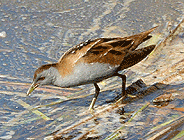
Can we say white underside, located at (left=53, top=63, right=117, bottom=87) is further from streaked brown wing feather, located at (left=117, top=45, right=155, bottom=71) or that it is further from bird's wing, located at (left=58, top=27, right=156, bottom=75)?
streaked brown wing feather, located at (left=117, top=45, right=155, bottom=71)

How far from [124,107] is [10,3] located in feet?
15.2

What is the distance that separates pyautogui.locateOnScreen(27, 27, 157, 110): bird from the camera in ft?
15.5

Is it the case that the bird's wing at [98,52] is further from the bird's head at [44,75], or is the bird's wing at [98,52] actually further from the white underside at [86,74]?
the bird's head at [44,75]

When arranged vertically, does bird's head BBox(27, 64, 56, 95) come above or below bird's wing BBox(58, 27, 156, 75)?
below

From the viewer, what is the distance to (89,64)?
4750 mm

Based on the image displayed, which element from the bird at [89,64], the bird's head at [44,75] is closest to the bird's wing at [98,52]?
the bird at [89,64]

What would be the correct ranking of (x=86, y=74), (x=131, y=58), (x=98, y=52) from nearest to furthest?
(x=86, y=74)
(x=98, y=52)
(x=131, y=58)

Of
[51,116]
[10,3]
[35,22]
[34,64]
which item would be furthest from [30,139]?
[10,3]

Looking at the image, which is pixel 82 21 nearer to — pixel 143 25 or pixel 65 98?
pixel 143 25

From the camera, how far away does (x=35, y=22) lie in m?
7.86

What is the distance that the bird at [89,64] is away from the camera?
15.5 ft

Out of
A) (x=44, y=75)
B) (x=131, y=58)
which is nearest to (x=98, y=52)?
(x=131, y=58)

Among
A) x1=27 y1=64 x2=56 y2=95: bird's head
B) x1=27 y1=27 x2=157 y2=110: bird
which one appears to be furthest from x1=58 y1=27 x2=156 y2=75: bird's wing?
x1=27 y1=64 x2=56 y2=95: bird's head

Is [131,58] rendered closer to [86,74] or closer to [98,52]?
[98,52]
